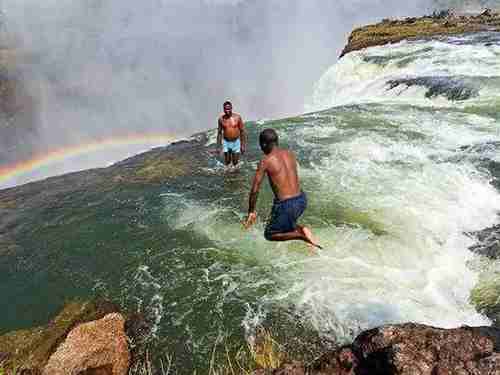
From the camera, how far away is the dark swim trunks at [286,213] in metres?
4.68

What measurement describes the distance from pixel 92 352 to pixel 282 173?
9.89 feet

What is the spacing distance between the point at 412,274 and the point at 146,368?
154 inches

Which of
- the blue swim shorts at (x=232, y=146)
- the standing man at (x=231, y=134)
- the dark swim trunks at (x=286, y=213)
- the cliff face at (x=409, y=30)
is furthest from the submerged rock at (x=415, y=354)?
the cliff face at (x=409, y=30)

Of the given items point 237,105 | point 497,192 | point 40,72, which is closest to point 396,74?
point 497,192

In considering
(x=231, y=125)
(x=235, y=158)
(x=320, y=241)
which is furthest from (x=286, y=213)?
(x=235, y=158)

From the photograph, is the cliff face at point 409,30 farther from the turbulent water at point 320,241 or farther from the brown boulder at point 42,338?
the brown boulder at point 42,338

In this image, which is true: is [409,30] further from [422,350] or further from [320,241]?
[422,350]

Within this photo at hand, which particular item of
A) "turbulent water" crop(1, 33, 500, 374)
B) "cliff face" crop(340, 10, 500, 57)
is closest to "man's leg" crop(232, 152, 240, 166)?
"turbulent water" crop(1, 33, 500, 374)

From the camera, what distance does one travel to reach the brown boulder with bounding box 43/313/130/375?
16.3 feet

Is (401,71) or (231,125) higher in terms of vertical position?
(231,125)

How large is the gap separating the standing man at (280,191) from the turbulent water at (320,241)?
1451mm

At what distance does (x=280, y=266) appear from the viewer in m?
6.80

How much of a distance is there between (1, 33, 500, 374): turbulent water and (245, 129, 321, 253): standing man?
4.76 ft

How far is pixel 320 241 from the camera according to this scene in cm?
738
